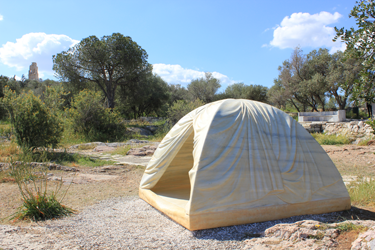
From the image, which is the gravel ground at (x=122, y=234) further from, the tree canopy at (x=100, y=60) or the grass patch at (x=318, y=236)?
the tree canopy at (x=100, y=60)

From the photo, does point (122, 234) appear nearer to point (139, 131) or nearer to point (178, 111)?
point (178, 111)

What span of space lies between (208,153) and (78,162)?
258 inches

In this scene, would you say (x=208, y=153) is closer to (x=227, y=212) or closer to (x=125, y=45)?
(x=227, y=212)

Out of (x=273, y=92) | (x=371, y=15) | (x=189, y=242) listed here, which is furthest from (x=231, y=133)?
(x=273, y=92)

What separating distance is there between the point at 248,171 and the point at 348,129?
1424 cm

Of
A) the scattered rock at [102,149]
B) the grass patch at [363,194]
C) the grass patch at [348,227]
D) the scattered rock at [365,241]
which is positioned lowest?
the grass patch at [363,194]

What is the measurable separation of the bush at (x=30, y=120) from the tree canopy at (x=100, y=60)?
1280 cm

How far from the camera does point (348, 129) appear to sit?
1487cm

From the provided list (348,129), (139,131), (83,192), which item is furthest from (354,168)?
(139,131)

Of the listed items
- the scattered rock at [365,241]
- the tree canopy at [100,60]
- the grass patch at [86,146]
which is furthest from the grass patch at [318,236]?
the tree canopy at [100,60]

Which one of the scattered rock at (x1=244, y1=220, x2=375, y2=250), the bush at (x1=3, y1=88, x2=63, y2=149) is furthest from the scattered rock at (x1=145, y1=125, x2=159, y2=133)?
the scattered rock at (x1=244, y1=220, x2=375, y2=250)

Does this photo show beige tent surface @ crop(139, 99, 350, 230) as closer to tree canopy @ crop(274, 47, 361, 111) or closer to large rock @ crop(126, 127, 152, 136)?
large rock @ crop(126, 127, 152, 136)

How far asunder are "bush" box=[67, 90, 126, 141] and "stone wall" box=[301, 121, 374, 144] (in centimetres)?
1342

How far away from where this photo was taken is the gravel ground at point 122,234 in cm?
280
